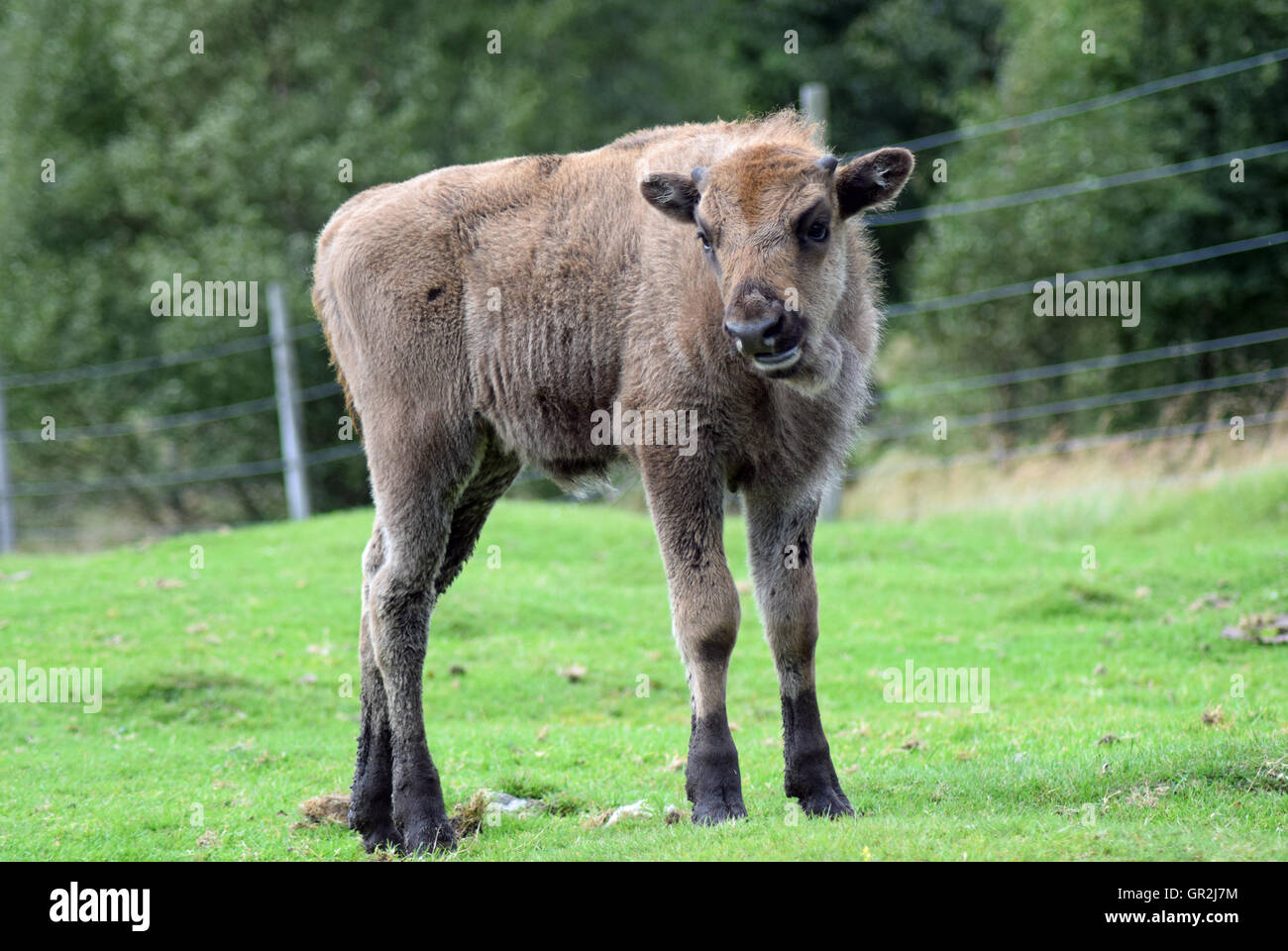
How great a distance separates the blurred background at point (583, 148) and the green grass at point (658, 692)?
120 inches

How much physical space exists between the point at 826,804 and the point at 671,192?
9.59 ft

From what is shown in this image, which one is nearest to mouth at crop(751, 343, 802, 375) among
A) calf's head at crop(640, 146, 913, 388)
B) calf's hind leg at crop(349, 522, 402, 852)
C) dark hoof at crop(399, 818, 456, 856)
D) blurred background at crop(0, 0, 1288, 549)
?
calf's head at crop(640, 146, 913, 388)

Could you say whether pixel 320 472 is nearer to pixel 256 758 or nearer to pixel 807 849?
pixel 256 758

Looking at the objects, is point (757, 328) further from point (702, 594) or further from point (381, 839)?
point (381, 839)

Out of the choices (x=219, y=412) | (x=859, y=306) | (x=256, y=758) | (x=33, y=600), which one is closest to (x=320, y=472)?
(x=219, y=412)

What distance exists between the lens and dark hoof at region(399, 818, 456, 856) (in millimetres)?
6281

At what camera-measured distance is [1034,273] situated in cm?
2103

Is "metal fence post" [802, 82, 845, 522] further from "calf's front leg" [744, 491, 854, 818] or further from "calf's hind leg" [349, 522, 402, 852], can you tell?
"calf's hind leg" [349, 522, 402, 852]

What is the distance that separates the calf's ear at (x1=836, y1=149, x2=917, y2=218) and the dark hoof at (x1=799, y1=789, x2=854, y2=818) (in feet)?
8.97

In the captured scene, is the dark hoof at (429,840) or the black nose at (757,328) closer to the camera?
the black nose at (757,328)

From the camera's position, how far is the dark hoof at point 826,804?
6.30 metres

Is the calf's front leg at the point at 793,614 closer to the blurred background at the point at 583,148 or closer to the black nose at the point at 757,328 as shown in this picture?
the black nose at the point at 757,328

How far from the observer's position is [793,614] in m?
6.58

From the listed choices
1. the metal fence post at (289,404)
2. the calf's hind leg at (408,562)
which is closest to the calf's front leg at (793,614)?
the calf's hind leg at (408,562)
